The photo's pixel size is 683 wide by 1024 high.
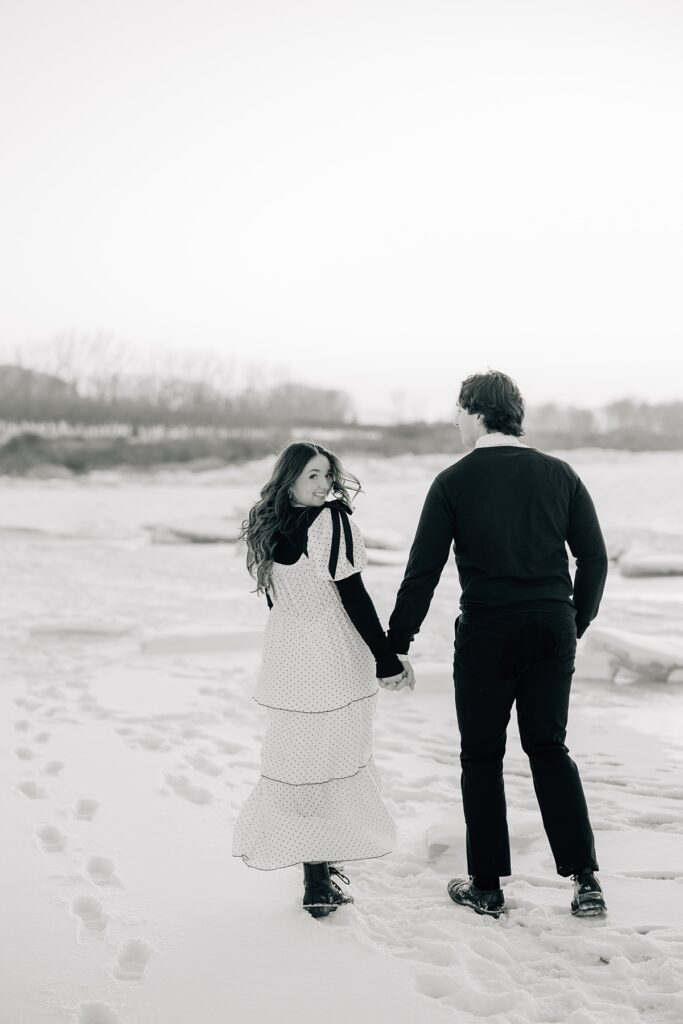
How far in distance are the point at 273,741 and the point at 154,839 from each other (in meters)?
0.87

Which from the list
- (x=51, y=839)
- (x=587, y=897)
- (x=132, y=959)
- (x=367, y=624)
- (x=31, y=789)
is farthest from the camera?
(x=31, y=789)

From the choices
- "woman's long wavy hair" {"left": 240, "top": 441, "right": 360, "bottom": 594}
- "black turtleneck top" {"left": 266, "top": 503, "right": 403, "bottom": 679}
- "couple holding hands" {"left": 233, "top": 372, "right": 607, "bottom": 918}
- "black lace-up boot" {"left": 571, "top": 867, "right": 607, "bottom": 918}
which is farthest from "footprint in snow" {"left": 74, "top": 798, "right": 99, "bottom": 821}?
"black lace-up boot" {"left": 571, "top": 867, "right": 607, "bottom": 918}

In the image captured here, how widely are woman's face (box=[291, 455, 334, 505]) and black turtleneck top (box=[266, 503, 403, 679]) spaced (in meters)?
0.04

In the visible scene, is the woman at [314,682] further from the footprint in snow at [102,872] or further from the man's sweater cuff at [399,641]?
the footprint in snow at [102,872]

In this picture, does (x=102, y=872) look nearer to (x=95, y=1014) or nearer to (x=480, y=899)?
(x=95, y=1014)

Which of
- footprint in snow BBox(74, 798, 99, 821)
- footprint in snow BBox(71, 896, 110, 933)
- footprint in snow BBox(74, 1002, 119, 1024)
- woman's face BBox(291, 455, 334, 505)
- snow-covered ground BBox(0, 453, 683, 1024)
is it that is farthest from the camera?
footprint in snow BBox(74, 798, 99, 821)

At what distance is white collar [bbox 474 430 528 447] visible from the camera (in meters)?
3.09

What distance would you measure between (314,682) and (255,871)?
81 cm

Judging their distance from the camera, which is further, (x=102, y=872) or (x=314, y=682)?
(x=102, y=872)

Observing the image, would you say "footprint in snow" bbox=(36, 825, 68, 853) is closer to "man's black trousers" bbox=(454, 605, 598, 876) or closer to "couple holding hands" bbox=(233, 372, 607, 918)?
"couple holding hands" bbox=(233, 372, 607, 918)

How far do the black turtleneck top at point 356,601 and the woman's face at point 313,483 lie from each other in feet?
0.12

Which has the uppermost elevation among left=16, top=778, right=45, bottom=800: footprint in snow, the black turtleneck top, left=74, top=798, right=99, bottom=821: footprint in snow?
the black turtleneck top

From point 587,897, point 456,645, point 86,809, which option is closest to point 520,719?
point 456,645

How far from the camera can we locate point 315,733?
3.07 m
